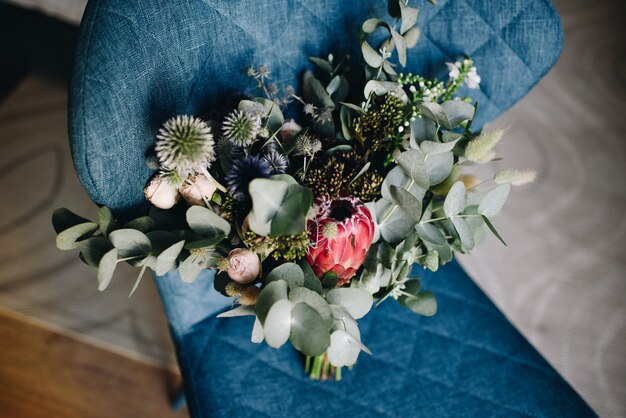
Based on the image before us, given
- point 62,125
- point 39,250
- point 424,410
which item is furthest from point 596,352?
point 62,125

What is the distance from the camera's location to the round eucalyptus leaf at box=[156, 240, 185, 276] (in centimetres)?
53

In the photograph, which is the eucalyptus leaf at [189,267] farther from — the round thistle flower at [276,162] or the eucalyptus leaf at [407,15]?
the eucalyptus leaf at [407,15]

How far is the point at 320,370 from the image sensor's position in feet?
2.55

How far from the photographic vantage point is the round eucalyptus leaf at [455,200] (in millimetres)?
579

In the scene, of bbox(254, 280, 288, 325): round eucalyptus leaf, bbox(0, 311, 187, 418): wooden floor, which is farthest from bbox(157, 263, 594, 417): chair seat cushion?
bbox(0, 311, 187, 418): wooden floor

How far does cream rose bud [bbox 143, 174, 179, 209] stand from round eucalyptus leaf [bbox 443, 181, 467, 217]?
33cm

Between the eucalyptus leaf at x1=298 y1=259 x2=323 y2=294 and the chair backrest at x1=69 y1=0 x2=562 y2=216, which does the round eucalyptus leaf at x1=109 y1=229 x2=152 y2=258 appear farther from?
the eucalyptus leaf at x1=298 y1=259 x2=323 y2=294

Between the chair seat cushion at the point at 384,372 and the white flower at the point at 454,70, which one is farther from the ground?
the white flower at the point at 454,70

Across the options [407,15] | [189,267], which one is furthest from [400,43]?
[189,267]

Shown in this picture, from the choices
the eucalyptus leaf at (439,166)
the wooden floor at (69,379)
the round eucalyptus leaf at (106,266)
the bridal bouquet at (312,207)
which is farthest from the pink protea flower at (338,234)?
the wooden floor at (69,379)

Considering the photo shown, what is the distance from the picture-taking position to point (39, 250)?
1.35 metres

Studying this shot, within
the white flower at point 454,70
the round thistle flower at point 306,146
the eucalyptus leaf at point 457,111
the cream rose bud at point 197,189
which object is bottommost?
the cream rose bud at point 197,189

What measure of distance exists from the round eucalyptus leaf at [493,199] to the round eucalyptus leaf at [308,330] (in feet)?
0.93

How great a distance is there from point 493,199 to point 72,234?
0.52 meters
